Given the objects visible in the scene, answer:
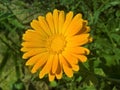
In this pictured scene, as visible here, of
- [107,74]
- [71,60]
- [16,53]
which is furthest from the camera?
[16,53]

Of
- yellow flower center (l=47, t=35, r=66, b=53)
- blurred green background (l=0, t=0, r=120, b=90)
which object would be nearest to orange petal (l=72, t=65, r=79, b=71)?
yellow flower center (l=47, t=35, r=66, b=53)

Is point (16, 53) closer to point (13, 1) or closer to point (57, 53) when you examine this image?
point (13, 1)

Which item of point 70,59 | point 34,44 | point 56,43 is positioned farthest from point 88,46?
point 70,59

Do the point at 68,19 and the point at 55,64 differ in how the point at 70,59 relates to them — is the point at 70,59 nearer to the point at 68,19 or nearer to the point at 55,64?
the point at 55,64

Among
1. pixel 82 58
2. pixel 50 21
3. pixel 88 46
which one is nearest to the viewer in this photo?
pixel 82 58

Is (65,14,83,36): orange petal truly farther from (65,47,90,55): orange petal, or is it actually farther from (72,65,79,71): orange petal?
(72,65,79,71): orange petal

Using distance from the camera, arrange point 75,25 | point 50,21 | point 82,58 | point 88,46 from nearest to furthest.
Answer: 1. point 82,58
2. point 75,25
3. point 50,21
4. point 88,46

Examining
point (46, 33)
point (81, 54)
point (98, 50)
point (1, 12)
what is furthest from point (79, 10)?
point (81, 54)
